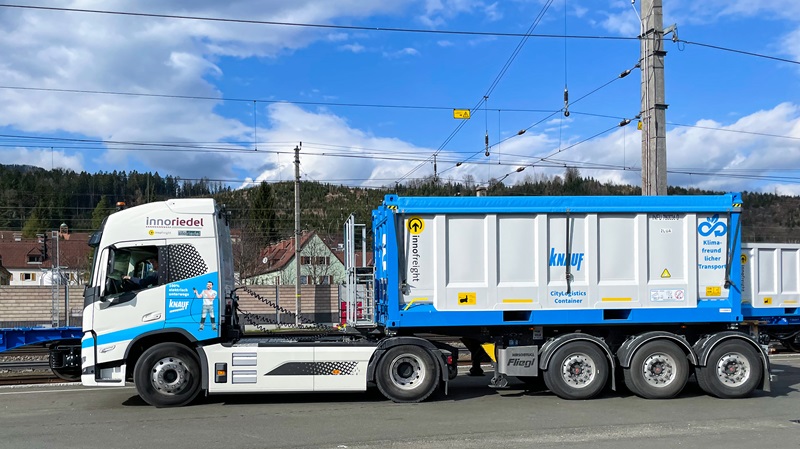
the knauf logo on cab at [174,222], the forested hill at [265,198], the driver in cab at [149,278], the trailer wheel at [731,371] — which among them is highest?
the forested hill at [265,198]

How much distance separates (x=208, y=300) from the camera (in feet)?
33.0

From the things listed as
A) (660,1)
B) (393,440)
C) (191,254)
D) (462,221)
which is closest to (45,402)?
(191,254)

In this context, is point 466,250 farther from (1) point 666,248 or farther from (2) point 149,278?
(2) point 149,278

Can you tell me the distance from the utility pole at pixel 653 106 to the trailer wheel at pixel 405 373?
23.3ft

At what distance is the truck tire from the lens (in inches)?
406

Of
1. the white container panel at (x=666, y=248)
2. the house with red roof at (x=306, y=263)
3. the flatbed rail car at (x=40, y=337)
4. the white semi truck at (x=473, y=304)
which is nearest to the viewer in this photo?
the white semi truck at (x=473, y=304)

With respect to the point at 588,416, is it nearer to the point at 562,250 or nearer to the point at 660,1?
the point at 562,250

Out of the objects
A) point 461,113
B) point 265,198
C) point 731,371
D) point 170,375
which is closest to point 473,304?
point 731,371

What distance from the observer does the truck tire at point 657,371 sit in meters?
10.3

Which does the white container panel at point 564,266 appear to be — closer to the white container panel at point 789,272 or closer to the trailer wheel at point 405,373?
the trailer wheel at point 405,373

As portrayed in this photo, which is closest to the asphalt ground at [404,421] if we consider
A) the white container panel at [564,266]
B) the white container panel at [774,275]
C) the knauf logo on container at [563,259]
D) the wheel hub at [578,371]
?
the wheel hub at [578,371]

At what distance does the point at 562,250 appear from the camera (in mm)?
10375

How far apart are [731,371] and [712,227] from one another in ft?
7.41

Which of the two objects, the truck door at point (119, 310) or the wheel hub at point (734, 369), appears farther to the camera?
the wheel hub at point (734, 369)
